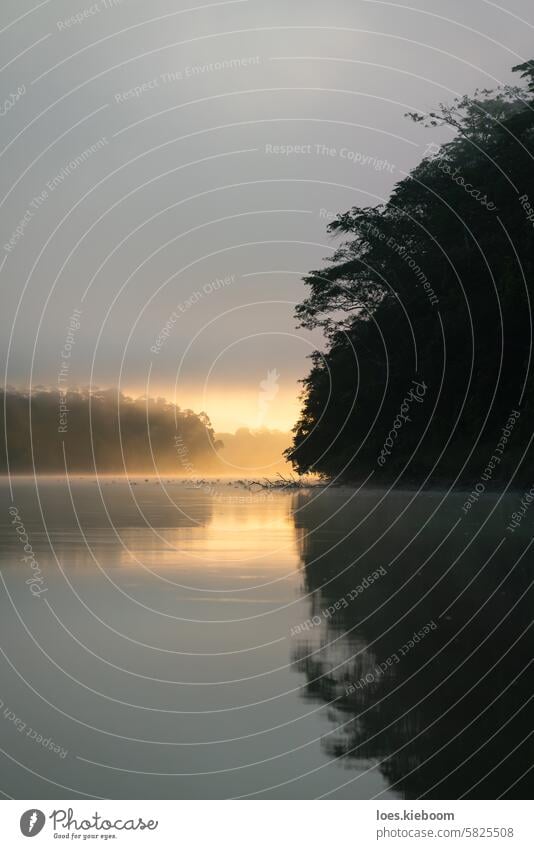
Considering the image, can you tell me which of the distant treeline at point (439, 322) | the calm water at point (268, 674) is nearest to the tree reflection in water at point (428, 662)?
the calm water at point (268, 674)

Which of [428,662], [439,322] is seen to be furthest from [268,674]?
[439,322]

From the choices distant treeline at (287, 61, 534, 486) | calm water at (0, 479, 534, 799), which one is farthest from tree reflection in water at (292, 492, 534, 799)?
distant treeline at (287, 61, 534, 486)

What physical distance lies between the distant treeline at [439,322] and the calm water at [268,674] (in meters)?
19.2

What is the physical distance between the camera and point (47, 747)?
10.3 metres

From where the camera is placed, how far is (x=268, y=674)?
1298 cm

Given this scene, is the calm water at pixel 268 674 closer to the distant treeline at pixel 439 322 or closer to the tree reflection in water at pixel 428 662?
the tree reflection in water at pixel 428 662

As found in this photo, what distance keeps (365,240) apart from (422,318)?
12543 mm

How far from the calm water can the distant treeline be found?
19219 mm

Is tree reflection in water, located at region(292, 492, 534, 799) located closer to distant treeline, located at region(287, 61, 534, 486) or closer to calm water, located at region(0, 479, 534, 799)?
calm water, located at region(0, 479, 534, 799)

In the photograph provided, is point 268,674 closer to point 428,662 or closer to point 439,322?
point 428,662

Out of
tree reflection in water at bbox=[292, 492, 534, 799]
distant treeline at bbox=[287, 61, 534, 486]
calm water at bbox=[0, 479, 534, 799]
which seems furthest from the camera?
distant treeline at bbox=[287, 61, 534, 486]

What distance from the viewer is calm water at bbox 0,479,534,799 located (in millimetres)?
9492

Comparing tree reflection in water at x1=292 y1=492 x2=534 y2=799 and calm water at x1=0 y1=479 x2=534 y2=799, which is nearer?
calm water at x1=0 y1=479 x2=534 y2=799
